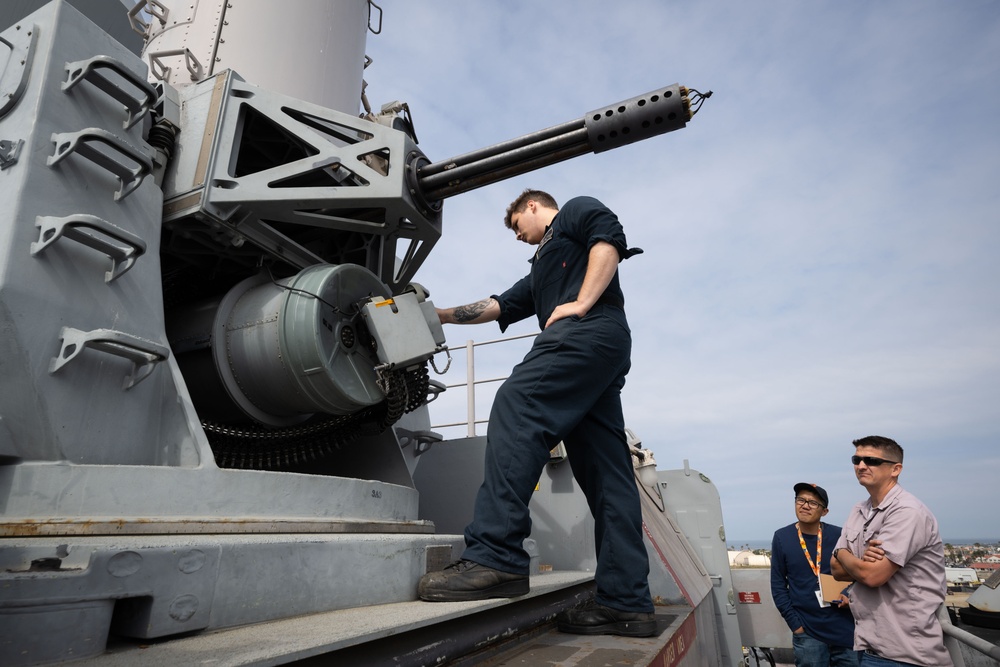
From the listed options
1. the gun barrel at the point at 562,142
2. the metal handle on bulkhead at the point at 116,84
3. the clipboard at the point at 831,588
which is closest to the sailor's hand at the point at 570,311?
the gun barrel at the point at 562,142

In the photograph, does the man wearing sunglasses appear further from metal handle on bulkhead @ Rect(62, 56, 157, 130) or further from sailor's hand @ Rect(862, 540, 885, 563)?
metal handle on bulkhead @ Rect(62, 56, 157, 130)

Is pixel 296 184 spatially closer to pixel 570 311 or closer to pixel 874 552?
pixel 570 311

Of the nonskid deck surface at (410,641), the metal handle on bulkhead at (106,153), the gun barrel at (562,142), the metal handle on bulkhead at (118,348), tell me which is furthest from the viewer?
the gun barrel at (562,142)

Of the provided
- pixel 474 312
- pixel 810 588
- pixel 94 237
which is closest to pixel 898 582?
pixel 810 588

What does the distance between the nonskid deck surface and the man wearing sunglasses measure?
3.86 feet

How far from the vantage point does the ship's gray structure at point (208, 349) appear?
1420 mm

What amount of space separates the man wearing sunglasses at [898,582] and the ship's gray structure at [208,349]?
2.52 ft

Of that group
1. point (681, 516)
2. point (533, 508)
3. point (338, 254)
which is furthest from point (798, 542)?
→ point (338, 254)

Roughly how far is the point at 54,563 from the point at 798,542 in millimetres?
4554

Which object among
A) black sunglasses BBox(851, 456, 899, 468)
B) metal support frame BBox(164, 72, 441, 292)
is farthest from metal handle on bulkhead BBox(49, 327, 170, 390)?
black sunglasses BBox(851, 456, 899, 468)

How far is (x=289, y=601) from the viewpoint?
1.59 m

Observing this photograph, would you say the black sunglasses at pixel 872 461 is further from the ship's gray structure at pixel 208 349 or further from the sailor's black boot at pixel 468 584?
the sailor's black boot at pixel 468 584

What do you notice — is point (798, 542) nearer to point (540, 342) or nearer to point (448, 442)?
point (448, 442)

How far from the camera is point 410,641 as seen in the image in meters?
1.44
